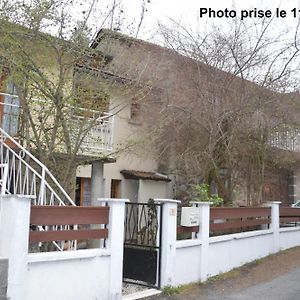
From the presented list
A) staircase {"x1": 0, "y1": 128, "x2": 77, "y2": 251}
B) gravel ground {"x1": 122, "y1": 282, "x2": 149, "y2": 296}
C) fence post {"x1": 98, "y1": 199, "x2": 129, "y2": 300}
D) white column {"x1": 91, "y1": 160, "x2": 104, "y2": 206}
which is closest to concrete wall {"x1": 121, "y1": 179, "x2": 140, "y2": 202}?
→ white column {"x1": 91, "y1": 160, "x2": 104, "y2": 206}

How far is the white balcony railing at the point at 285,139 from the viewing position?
14242 mm

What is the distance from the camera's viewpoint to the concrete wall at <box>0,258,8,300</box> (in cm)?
552

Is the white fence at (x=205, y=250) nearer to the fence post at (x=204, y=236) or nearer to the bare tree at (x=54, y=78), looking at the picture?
the fence post at (x=204, y=236)

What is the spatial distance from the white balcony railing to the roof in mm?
4396

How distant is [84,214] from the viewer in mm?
6848

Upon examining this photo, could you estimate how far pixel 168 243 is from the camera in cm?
819

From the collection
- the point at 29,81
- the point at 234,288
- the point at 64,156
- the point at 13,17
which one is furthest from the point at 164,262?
the point at 13,17

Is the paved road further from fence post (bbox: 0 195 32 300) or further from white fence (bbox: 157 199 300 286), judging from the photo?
fence post (bbox: 0 195 32 300)

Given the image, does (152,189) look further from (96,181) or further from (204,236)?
(204,236)

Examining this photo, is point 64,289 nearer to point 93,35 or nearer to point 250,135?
point 93,35

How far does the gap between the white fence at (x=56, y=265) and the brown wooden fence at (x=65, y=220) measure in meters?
0.19

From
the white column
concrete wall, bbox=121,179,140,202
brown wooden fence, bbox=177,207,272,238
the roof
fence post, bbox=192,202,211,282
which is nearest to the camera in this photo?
fence post, bbox=192,202,211,282

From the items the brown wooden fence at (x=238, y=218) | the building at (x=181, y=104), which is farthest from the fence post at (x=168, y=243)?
the building at (x=181, y=104)

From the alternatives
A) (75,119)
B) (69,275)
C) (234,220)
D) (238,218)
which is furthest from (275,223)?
(69,275)
